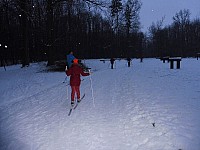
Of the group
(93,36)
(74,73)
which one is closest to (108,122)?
(74,73)

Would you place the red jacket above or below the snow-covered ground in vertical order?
above

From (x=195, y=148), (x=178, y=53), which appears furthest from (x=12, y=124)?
(x=178, y=53)

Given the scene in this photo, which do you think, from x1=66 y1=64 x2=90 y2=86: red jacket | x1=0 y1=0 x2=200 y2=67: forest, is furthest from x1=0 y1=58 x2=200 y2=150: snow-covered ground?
x1=0 y1=0 x2=200 y2=67: forest

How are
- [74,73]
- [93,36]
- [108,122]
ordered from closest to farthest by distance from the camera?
[108,122]
[74,73]
[93,36]

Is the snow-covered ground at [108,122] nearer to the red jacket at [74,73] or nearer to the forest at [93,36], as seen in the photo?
the red jacket at [74,73]

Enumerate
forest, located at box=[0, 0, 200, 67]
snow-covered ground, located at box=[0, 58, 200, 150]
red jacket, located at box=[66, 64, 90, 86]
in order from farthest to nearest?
1. forest, located at box=[0, 0, 200, 67]
2. red jacket, located at box=[66, 64, 90, 86]
3. snow-covered ground, located at box=[0, 58, 200, 150]

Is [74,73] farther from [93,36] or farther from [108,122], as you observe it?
[93,36]

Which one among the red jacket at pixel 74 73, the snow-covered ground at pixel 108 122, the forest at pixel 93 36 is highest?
the forest at pixel 93 36

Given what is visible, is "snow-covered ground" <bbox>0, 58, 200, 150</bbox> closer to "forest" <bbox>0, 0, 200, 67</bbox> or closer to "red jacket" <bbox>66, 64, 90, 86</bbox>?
"red jacket" <bbox>66, 64, 90, 86</bbox>

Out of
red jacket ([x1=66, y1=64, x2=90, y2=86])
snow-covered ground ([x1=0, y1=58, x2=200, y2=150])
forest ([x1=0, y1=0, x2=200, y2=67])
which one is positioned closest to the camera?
snow-covered ground ([x1=0, y1=58, x2=200, y2=150])

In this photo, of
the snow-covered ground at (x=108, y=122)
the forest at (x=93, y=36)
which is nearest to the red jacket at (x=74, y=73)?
the snow-covered ground at (x=108, y=122)

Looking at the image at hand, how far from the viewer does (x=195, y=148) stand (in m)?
5.12

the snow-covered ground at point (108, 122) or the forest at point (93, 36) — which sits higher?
the forest at point (93, 36)

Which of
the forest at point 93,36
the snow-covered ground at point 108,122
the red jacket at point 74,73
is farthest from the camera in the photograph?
the forest at point 93,36
